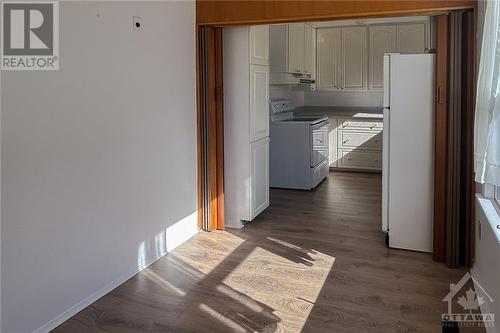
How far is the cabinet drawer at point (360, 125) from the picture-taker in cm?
703

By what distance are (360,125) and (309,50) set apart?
55.9 inches

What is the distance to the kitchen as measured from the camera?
11.7 feet

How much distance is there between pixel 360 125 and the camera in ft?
23.5

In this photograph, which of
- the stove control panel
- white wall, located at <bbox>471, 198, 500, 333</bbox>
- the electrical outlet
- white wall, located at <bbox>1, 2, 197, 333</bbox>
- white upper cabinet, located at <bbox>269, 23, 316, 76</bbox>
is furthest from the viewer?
the stove control panel

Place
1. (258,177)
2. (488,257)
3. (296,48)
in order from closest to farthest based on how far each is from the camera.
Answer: (488,257)
(258,177)
(296,48)

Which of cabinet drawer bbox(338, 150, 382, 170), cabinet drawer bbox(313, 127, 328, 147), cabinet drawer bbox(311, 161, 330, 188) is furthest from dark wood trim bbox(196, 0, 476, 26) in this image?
cabinet drawer bbox(338, 150, 382, 170)

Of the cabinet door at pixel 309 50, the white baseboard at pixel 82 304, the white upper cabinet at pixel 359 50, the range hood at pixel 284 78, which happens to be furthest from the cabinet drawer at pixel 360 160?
the white baseboard at pixel 82 304

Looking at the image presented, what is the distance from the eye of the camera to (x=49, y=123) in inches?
97.3

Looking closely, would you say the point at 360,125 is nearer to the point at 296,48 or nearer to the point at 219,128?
the point at 296,48

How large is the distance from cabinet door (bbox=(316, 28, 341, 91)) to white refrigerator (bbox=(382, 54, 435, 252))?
408 cm

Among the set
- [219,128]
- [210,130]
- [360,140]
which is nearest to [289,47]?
[360,140]

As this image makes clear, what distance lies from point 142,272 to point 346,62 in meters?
5.43

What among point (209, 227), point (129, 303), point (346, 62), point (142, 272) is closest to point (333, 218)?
point (209, 227)

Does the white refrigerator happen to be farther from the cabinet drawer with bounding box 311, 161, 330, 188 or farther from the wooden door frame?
the cabinet drawer with bounding box 311, 161, 330, 188
